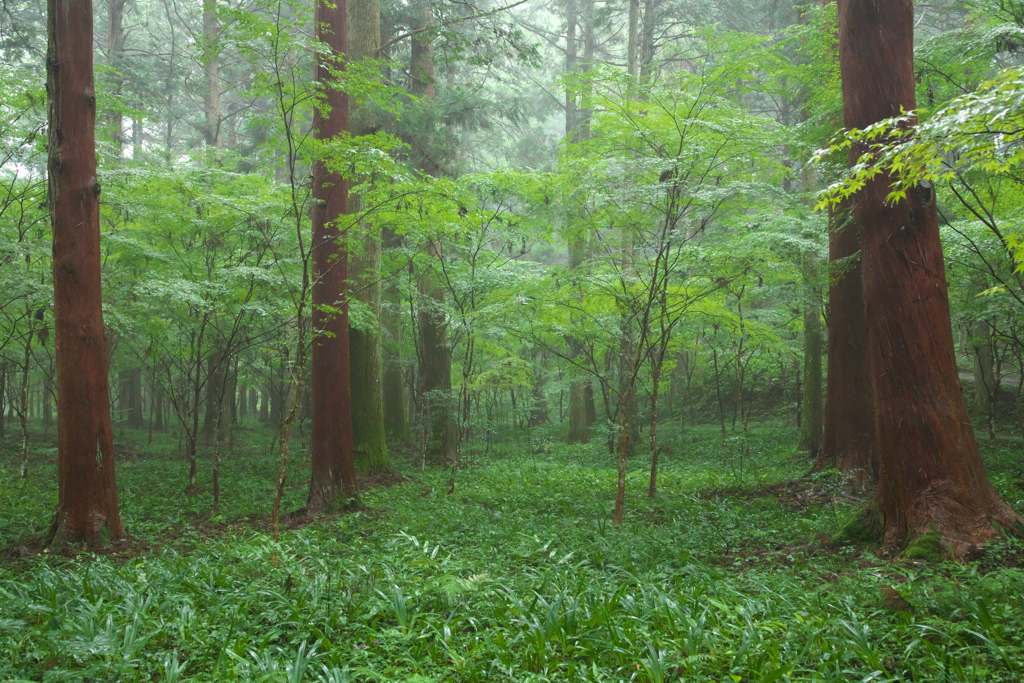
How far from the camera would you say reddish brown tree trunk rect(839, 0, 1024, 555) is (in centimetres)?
450

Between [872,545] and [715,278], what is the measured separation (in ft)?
14.1

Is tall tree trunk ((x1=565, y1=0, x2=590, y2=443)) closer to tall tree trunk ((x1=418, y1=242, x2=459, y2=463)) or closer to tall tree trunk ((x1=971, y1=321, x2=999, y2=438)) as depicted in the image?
tall tree trunk ((x1=418, y1=242, x2=459, y2=463))

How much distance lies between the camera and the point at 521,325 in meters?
12.9

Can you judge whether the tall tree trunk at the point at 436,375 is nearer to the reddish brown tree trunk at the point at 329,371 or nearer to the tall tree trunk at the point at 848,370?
the reddish brown tree trunk at the point at 329,371

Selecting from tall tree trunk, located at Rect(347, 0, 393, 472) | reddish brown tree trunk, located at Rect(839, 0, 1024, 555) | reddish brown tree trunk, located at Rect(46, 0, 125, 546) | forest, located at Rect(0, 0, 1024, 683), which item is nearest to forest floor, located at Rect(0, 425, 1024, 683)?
forest, located at Rect(0, 0, 1024, 683)

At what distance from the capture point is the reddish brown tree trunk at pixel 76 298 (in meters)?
5.74

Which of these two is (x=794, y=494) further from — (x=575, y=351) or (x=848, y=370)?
→ (x=575, y=351)

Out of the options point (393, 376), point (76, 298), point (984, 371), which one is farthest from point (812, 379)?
point (76, 298)

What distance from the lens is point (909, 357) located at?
15.4 feet

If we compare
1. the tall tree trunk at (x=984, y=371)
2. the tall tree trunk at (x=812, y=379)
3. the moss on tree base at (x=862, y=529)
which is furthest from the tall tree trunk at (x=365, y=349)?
the tall tree trunk at (x=984, y=371)

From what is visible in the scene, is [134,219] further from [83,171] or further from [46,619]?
[46,619]

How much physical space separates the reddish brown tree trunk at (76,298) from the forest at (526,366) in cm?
3

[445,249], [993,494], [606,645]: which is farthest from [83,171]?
[993,494]

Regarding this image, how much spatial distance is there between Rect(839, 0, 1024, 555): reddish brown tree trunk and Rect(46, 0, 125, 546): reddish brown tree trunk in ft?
23.1
